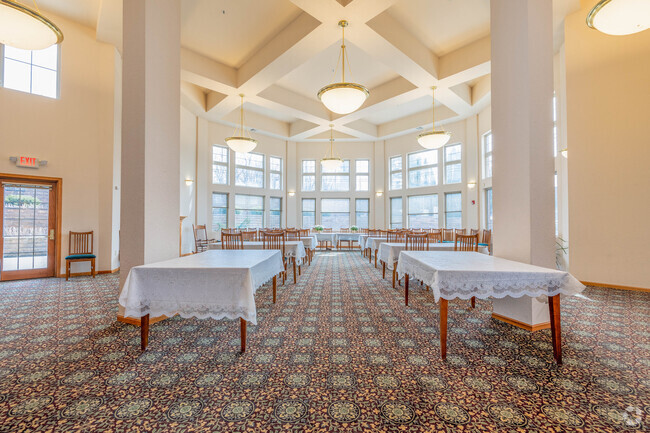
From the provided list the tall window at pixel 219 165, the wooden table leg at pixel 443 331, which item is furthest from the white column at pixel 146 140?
the tall window at pixel 219 165

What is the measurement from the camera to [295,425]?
1.59 metres

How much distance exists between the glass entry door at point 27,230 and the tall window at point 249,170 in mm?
6046

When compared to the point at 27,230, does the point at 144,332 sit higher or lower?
lower

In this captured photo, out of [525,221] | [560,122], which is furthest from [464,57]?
[525,221]

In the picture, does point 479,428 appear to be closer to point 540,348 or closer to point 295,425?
point 295,425

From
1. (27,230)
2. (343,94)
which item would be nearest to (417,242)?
(343,94)

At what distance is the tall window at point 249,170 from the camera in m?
11.4

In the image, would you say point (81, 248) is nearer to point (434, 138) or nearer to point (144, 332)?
point (144, 332)

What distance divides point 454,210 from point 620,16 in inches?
327

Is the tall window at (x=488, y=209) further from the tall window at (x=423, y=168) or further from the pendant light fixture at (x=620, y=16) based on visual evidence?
the pendant light fixture at (x=620, y=16)

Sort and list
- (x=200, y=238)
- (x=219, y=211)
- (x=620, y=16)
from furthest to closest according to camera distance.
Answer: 1. (x=219, y=211)
2. (x=200, y=238)
3. (x=620, y=16)

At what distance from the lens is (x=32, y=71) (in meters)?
5.81

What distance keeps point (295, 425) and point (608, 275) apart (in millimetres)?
6330

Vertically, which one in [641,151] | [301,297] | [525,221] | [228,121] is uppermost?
[228,121]
